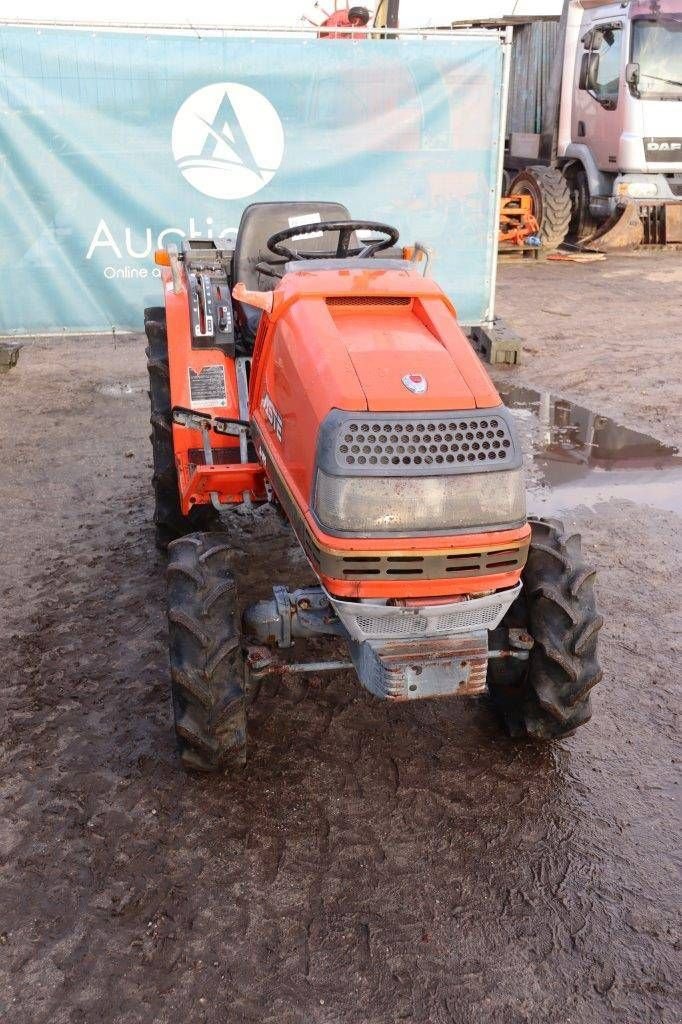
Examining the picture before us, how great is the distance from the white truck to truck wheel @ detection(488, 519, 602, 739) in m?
10.4

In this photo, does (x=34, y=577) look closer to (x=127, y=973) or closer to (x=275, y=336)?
(x=275, y=336)

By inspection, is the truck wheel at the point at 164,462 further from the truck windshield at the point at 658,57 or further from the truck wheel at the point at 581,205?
the truck wheel at the point at 581,205

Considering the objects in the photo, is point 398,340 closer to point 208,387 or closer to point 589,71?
point 208,387

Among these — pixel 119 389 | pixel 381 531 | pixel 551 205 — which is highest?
pixel 551 205

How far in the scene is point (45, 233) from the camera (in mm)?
7242

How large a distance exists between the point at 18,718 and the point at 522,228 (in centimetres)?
1100

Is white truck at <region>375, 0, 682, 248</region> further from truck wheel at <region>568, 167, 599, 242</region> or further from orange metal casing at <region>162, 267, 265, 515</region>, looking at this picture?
orange metal casing at <region>162, 267, 265, 515</region>

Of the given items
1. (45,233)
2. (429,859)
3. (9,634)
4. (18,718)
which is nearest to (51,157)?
(45,233)

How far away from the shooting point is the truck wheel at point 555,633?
2852 mm

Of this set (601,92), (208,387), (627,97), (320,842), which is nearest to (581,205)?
(601,92)

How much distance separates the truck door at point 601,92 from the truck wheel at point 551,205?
640 mm

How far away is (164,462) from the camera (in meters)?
4.32

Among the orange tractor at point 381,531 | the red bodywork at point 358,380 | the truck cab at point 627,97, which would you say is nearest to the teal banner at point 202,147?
the orange tractor at point 381,531

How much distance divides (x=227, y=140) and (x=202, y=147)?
202 mm
